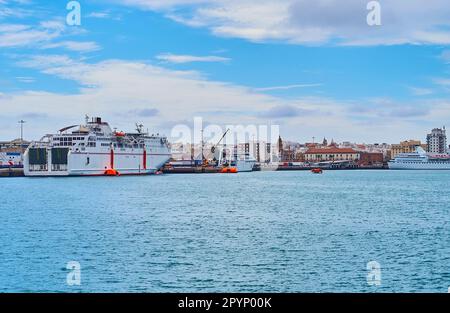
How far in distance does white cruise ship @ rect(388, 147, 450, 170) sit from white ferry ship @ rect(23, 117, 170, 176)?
39484 millimetres

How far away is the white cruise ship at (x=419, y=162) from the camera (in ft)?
272

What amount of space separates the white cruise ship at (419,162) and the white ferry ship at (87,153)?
130 ft

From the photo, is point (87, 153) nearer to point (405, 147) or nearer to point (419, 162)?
point (419, 162)

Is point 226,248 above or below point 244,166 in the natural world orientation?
below

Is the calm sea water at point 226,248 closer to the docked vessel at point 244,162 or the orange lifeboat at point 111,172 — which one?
the orange lifeboat at point 111,172

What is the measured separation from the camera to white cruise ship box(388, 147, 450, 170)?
82.9m

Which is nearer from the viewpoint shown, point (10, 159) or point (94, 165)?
point (94, 165)

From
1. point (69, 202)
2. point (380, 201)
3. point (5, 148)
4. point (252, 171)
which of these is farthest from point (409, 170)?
point (69, 202)

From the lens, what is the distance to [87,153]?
57188 millimetres

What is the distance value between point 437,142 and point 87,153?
5526cm

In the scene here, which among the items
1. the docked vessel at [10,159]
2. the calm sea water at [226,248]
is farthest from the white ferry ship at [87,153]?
the calm sea water at [226,248]

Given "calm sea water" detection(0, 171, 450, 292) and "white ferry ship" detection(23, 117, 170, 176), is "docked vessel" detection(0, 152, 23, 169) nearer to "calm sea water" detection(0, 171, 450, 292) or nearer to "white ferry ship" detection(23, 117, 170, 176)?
"white ferry ship" detection(23, 117, 170, 176)

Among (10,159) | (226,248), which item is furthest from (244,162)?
(226,248)

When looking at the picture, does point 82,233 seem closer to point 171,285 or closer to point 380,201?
point 171,285
